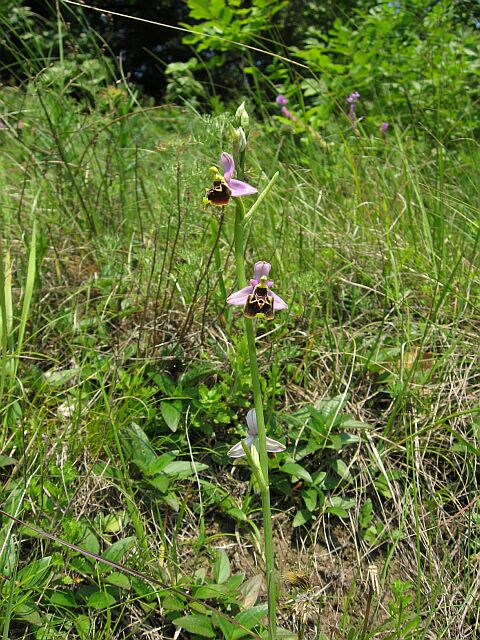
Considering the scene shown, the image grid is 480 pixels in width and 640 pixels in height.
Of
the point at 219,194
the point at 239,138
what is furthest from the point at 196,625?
the point at 239,138

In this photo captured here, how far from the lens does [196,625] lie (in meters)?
1.44

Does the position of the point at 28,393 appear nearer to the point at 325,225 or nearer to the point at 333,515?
the point at 333,515

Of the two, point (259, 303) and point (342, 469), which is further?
point (342, 469)

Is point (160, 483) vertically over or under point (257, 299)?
under

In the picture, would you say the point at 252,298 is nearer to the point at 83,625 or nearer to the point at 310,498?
the point at 310,498

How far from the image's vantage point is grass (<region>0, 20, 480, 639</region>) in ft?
5.04

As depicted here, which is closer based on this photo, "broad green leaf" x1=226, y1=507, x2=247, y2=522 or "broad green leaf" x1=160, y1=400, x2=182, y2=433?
"broad green leaf" x1=226, y1=507, x2=247, y2=522

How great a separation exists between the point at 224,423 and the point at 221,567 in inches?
19.3

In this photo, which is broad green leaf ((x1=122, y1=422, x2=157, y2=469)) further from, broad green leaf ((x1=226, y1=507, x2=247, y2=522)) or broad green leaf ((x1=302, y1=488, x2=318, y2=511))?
broad green leaf ((x1=302, y1=488, x2=318, y2=511))

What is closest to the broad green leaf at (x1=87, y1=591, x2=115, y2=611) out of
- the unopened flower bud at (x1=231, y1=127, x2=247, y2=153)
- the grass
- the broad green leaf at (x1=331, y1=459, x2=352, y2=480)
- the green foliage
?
the grass

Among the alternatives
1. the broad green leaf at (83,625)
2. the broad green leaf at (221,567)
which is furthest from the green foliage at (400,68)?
the broad green leaf at (83,625)

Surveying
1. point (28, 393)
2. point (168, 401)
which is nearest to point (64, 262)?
point (28, 393)

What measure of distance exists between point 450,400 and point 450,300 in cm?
45

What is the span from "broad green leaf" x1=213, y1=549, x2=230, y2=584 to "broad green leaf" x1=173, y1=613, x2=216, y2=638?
0.41 ft
